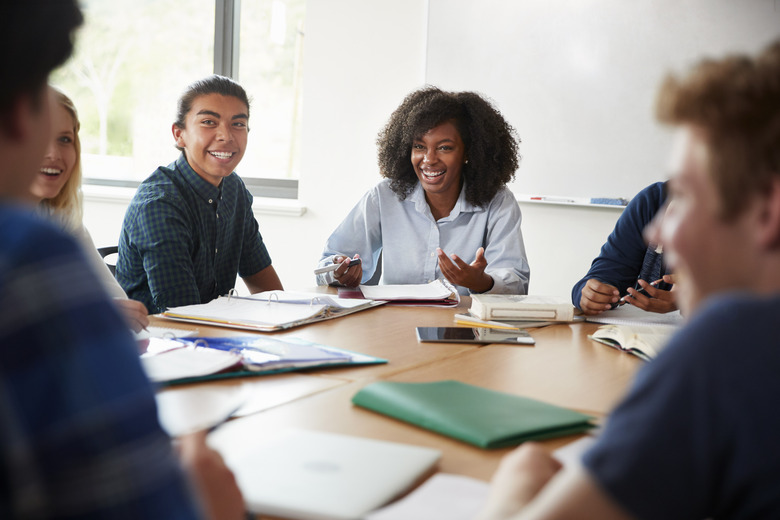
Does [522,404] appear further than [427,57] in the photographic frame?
No

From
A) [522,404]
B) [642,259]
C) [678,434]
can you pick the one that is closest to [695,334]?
[678,434]

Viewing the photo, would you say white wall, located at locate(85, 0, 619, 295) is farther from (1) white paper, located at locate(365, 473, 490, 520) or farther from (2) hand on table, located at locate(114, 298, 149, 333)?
(1) white paper, located at locate(365, 473, 490, 520)

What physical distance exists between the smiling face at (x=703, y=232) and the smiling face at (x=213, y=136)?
2.20 m

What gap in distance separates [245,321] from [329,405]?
66cm

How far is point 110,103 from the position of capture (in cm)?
484

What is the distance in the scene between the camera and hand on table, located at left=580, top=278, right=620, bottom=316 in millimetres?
2111

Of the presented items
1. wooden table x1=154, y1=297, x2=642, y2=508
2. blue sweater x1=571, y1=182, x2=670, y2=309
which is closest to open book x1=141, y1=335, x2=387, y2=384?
wooden table x1=154, y1=297, x2=642, y2=508

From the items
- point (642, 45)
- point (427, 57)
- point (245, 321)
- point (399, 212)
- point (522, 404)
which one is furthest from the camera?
point (427, 57)

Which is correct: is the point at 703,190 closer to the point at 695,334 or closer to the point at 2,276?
the point at 695,334

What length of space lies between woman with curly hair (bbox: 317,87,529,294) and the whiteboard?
773 mm

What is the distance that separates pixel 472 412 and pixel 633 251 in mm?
1524

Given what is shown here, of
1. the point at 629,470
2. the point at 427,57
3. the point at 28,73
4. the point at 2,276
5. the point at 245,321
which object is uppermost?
the point at 427,57

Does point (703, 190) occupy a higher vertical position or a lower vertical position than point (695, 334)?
higher

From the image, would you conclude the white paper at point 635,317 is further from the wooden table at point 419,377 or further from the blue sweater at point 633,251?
the blue sweater at point 633,251
